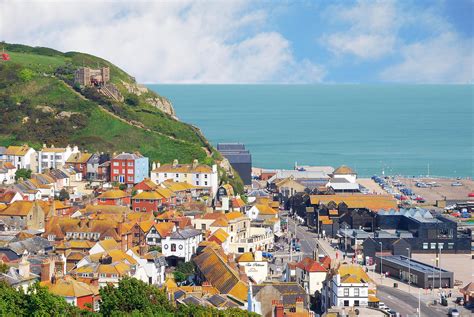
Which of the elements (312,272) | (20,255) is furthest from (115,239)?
(312,272)

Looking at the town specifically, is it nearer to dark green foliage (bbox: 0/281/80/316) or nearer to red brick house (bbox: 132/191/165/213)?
red brick house (bbox: 132/191/165/213)

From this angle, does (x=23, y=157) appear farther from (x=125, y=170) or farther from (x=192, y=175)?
(x=192, y=175)

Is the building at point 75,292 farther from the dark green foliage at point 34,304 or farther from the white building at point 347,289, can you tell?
the white building at point 347,289

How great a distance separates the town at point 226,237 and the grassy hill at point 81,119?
382 cm

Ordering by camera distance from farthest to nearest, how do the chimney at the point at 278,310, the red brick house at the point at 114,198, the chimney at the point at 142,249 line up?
the red brick house at the point at 114,198, the chimney at the point at 142,249, the chimney at the point at 278,310

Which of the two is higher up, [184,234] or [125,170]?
[125,170]

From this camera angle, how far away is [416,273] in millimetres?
74312

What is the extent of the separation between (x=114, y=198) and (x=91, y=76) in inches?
1675

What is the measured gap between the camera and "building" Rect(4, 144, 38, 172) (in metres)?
103

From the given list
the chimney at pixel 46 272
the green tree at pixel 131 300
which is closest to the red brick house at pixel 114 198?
the chimney at pixel 46 272

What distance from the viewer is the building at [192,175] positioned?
4008 inches

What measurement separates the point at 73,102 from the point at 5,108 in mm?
7223

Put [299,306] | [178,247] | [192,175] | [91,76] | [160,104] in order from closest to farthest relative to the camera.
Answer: [299,306] → [178,247] → [192,175] → [91,76] → [160,104]

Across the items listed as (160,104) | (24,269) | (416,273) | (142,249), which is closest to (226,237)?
(142,249)
